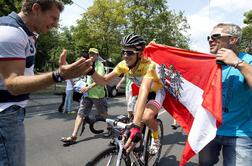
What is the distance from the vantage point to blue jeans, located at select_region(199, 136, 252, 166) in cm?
321

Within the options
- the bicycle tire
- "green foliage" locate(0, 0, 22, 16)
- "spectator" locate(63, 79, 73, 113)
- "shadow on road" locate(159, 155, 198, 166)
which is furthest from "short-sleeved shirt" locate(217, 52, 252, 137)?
"green foliage" locate(0, 0, 22, 16)

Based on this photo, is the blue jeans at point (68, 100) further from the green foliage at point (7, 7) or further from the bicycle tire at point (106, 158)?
the green foliage at point (7, 7)

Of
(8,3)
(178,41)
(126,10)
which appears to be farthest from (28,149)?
(178,41)

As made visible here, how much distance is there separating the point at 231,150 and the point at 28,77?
2047 mm

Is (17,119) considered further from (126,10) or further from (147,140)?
(126,10)

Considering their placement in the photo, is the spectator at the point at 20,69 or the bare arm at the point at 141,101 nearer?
the spectator at the point at 20,69

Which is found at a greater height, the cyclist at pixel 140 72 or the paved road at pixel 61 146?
the cyclist at pixel 140 72

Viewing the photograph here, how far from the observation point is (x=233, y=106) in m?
3.32

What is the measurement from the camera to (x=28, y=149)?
22.2ft

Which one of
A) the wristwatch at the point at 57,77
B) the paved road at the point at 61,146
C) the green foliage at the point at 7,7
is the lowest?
the paved road at the point at 61,146

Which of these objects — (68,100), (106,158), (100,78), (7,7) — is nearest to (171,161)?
(100,78)

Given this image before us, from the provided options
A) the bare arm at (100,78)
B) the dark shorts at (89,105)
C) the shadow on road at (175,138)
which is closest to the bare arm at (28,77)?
the bare arm at (100,78)

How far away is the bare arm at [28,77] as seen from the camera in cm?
227

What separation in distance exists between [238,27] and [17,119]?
219cm
